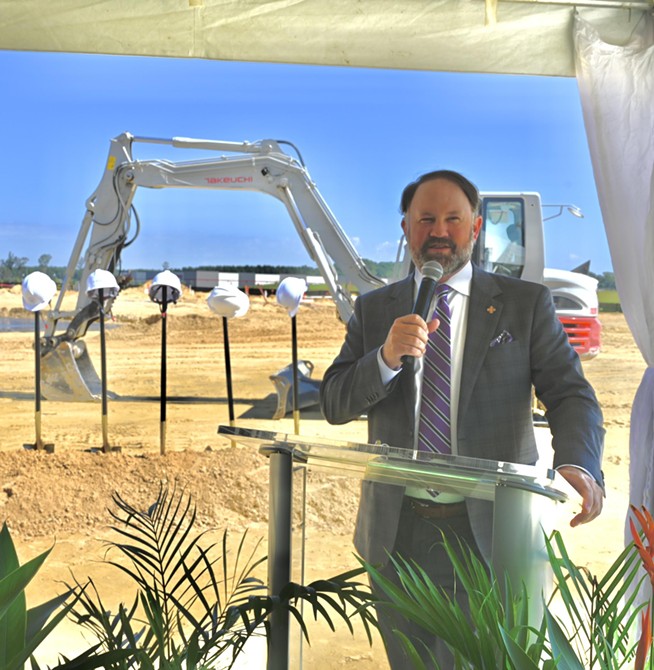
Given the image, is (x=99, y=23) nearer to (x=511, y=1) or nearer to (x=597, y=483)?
(x=511, y=1)

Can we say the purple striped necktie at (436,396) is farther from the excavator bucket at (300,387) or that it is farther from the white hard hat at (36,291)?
the excavator bucket at (300,387)

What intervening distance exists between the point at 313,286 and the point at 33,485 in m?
18.3

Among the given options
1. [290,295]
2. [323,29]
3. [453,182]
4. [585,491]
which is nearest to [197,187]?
[290,295]

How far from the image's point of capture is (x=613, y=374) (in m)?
17.8

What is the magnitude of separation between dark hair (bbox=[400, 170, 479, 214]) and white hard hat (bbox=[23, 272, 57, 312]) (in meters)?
4.78

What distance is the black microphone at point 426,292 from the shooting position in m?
1.90

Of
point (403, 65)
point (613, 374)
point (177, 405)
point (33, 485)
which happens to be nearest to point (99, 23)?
point (403, 65)

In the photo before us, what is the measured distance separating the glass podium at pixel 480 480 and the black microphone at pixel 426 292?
1.65 feet

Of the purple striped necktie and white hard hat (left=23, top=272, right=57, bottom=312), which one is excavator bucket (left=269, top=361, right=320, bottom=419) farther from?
the purple striped necktie

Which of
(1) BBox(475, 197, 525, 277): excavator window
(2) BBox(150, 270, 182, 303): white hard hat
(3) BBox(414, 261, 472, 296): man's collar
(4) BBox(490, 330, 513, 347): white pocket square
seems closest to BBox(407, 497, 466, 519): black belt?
(4) BBox(490, 330, 513, 347): white pocket square

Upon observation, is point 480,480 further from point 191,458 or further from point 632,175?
point 191,458

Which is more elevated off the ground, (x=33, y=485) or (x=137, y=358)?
(x=137, y=358)

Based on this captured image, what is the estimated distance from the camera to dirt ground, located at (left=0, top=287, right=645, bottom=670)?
154 cm

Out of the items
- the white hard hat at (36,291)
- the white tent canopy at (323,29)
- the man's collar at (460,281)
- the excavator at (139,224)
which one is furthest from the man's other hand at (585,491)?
the excavator at (139,224)
